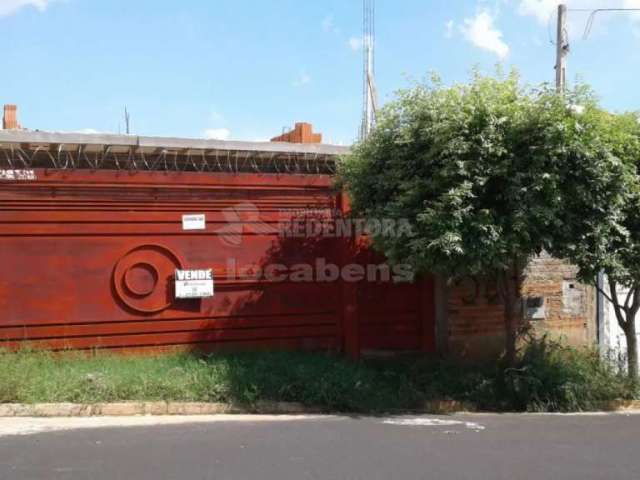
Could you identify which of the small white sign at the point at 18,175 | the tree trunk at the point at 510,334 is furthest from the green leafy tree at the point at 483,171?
the small white sign at the point at 18,175

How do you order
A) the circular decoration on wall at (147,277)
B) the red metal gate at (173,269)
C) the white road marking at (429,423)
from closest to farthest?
the white road marking at (429,423) → the red metal gate at (173,269) → the circular decoration on wall at (147,277)

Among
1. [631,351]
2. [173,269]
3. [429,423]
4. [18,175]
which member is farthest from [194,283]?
[631,351]

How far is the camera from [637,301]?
10.6 metres

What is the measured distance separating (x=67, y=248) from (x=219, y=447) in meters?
4.17

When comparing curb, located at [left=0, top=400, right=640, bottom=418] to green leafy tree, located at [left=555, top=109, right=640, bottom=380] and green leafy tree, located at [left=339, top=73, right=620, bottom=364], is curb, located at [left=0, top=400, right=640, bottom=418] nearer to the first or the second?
green leafy tree, located at [left=339, top=73, right=620, bottom=364]

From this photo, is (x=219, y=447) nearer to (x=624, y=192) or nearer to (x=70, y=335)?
(x=70, y=335)

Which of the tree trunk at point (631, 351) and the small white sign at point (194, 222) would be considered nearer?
the small white sign at point (194, 222)

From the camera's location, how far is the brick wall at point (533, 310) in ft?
36.8

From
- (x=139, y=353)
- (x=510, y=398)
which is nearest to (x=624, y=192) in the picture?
(x=510, y=398)

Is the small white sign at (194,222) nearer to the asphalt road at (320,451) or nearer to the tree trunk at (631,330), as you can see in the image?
the asphalt road at (320,451)

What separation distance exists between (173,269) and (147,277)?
381 millimetres

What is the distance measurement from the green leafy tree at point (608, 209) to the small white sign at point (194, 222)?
4940 millimetres

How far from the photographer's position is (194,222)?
32.1 feet

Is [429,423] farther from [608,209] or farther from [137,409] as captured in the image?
[608,209]
